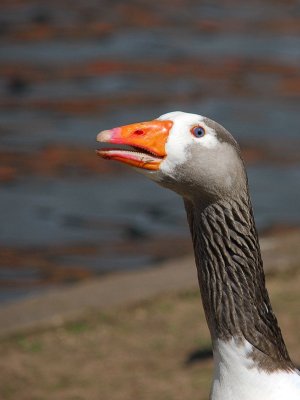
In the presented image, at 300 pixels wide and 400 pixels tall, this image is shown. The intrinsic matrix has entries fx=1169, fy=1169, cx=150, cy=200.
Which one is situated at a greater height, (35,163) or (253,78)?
(253,78)

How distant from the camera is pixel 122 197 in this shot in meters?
9.41

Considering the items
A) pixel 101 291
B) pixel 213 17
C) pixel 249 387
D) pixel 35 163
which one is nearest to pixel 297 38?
pixel 213 17

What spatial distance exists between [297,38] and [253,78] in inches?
77.3

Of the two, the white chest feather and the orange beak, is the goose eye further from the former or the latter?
the white chest feather

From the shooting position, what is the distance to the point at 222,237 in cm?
399

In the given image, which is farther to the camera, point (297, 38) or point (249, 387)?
point (297, 38)

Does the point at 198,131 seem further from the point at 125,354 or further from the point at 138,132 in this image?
the point at 125,354

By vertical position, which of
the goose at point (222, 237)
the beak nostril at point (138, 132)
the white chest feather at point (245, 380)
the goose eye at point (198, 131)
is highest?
the beak nostril at point (138, 132)

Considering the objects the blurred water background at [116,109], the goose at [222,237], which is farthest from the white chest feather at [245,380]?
the blurred water background at [116,109]

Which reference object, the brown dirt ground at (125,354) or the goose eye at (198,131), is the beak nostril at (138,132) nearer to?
the goose eye at (198,131)

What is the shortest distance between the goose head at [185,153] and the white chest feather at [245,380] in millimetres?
549

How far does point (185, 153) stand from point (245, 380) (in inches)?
31.2

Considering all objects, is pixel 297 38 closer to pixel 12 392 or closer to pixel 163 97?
pixel 163 97

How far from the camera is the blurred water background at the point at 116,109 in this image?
8.57m
